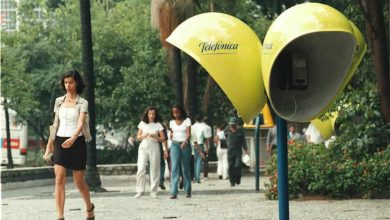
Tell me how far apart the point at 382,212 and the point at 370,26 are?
3.33 m

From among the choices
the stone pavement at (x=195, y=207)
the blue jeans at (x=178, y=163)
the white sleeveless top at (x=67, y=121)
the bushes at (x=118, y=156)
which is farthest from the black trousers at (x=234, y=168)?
the bushes at (x=118, y=156)

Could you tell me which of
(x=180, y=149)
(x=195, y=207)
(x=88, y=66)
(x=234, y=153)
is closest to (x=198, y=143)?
(x=234, y=153)

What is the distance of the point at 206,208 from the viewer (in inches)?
606

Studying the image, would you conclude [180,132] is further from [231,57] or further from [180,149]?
[231,57]

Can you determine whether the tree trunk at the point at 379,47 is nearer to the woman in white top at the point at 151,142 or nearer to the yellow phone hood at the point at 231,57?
the woman in white top at the point at 151,142

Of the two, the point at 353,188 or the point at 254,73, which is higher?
the point at 254,73

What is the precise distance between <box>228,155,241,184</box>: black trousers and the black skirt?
10.8m

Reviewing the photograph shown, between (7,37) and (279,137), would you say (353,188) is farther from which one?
(7,37)

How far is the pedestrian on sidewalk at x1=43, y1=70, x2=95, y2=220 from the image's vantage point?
40.1 ft

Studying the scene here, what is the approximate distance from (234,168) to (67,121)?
35.5 feet

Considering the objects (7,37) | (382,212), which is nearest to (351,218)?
(382,212)

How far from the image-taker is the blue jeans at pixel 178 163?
18.3 metres

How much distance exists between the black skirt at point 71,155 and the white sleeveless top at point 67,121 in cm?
8

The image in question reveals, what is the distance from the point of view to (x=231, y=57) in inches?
334
